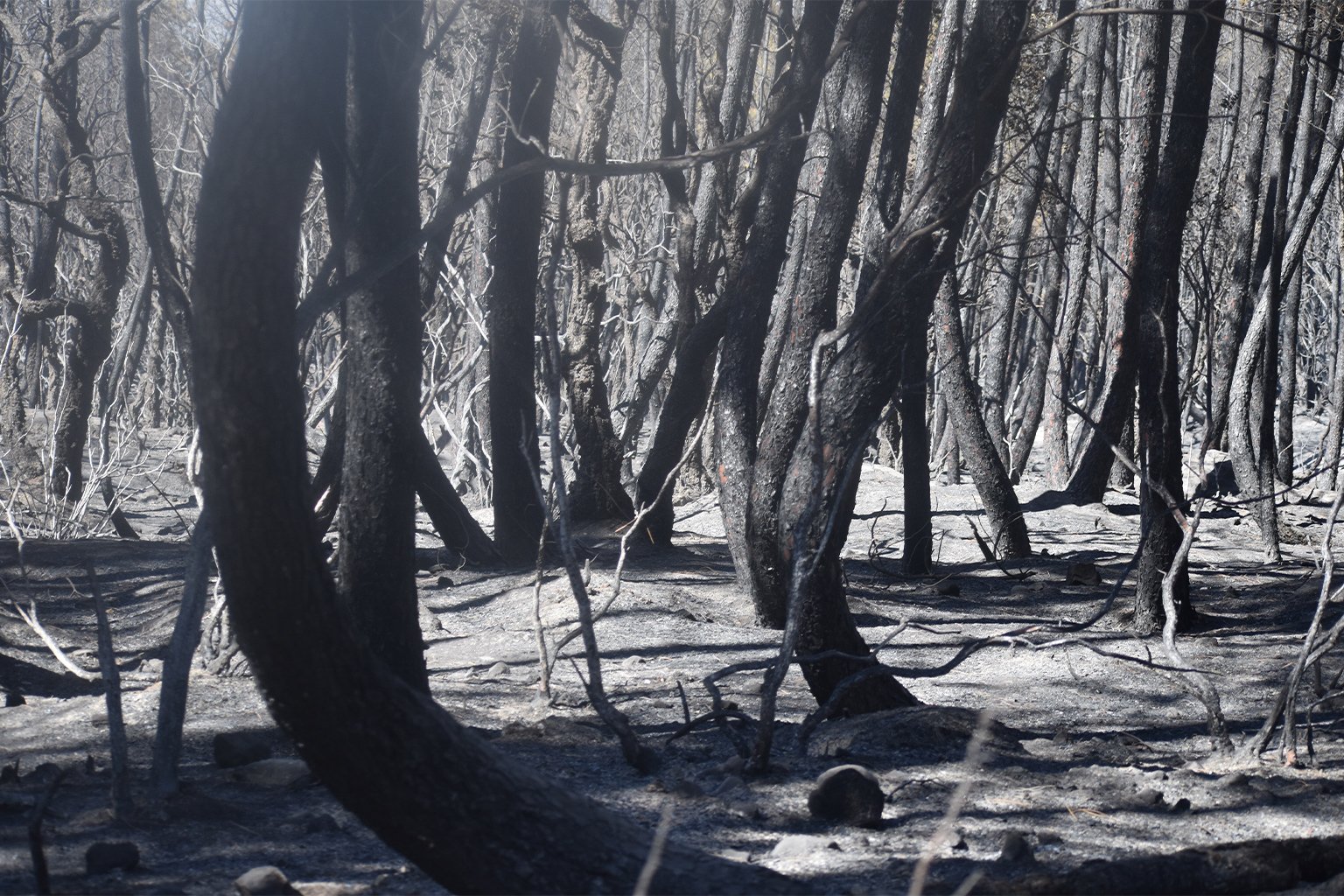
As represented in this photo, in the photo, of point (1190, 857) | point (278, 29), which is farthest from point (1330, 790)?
point (278, 29)

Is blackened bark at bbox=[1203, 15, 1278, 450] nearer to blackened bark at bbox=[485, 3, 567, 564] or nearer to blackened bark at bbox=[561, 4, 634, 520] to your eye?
blackened bark at bbox=[561, 4, 634, 520]

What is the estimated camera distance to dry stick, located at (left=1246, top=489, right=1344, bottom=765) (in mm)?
3979

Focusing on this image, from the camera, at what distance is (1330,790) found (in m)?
3.96

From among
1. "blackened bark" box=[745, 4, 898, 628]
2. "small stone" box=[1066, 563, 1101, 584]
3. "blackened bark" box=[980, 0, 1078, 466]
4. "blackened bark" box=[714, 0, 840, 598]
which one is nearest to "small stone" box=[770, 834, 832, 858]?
"blackened bark" box=[745, 4, 898, 628]

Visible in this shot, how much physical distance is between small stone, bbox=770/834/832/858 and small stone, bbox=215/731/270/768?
184 cm

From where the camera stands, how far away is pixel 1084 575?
8.69 meters

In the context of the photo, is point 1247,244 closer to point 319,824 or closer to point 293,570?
point 319,824

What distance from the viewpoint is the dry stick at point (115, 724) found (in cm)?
334

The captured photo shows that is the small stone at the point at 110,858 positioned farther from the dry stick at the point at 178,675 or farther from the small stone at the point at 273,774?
the small stone at the point at 273,774

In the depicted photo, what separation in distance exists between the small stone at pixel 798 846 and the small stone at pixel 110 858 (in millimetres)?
1603

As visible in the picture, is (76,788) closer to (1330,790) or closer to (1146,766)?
(1146,766)

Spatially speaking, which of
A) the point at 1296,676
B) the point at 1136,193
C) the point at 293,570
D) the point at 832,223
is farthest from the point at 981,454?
the point at 293,570

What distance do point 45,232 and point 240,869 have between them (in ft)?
36.6

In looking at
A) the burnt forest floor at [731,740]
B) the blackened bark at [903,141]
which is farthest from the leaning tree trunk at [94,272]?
the blackened bark at [903,141]
